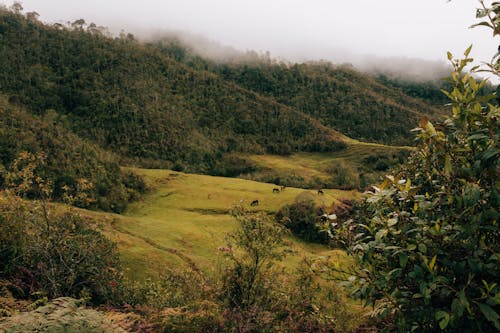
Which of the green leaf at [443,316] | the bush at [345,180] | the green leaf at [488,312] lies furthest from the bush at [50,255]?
the bush at [345,180]

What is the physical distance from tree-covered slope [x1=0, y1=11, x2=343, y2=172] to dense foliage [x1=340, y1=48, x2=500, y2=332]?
107 metres

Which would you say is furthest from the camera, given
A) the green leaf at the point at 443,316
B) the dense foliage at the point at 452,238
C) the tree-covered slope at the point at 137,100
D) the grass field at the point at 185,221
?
the tree-covered slope at the point at 137,100

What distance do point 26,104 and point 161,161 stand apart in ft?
175

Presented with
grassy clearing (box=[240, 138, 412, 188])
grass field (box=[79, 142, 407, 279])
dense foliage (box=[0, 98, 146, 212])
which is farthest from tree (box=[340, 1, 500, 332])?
grassy clearing (box=[240, 138, 412, 188])

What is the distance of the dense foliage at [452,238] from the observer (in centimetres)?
418

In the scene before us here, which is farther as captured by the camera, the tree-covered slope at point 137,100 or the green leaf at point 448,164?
the tree-covered slope at point 137,100

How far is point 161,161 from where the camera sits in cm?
11344

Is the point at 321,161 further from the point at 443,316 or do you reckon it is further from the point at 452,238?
the point at 443,316

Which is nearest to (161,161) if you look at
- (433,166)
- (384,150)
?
(384,150)

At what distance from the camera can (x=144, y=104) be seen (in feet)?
467

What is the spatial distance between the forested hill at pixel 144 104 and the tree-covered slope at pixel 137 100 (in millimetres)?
367

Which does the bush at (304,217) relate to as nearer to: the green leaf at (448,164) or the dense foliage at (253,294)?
the dense foliage at (253,294)

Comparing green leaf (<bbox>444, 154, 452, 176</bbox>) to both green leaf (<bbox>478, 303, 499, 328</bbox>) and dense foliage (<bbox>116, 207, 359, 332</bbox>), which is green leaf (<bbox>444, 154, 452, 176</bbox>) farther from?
dense foliage (<bbox>116, 207, 359, 332</bbox>)

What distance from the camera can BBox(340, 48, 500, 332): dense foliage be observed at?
4180 millimetres
